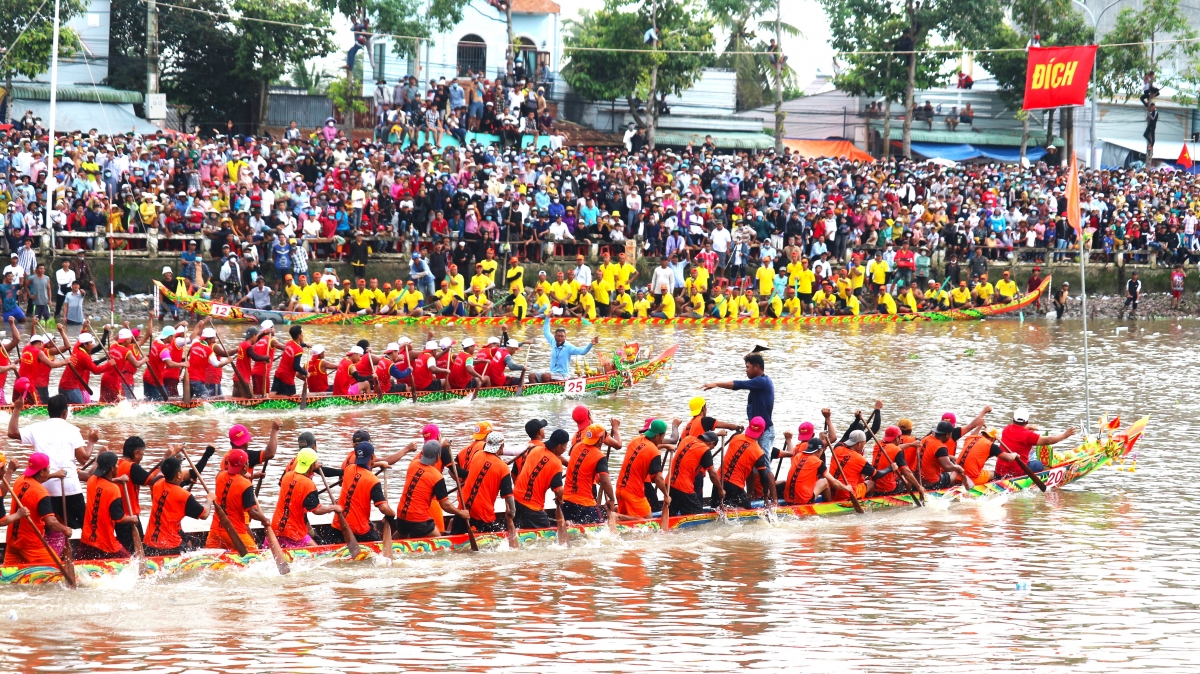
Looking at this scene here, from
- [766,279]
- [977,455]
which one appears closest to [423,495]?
[977,455]

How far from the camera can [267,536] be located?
11297 mm

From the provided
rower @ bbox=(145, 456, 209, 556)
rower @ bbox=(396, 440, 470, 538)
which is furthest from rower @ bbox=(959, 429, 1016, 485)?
rower @ bbox=(145, 456, 209, 556)

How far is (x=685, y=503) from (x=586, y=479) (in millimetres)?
1157

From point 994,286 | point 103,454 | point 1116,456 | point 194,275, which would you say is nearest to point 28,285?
point 194,275

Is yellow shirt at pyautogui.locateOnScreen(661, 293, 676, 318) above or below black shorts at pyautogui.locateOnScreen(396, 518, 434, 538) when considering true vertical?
above

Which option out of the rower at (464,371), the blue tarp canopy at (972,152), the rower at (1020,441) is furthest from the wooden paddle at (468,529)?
the blue tarp canopy at (972,152)

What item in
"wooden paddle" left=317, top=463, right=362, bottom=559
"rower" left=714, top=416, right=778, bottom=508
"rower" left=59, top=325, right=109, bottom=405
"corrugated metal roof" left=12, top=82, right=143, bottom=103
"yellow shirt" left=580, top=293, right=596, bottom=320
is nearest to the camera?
"wooden paddle" left=317, top=463, right=362, bottom=559

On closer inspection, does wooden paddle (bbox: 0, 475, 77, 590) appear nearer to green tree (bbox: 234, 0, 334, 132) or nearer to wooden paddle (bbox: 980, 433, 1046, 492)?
wooden paddle (bbox: 980, 433, 1046, 492)

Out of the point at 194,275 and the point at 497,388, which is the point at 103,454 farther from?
the point at 194,275

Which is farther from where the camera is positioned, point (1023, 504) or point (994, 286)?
point (994, 286)

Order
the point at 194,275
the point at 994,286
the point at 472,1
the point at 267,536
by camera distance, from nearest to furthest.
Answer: the point at 267,536 → the point at 194,275 → the point at 994,286 → the point at 472,1

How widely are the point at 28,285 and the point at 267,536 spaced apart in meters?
18.1

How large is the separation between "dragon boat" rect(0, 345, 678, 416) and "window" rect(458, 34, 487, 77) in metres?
22.7

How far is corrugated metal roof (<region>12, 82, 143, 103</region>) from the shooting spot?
35281 millimetres
